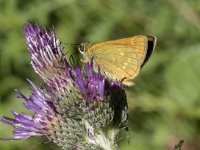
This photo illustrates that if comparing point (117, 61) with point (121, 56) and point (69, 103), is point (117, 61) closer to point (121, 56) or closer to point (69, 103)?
point (121, 56)

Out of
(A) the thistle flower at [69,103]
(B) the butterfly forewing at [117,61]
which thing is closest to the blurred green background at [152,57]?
(B) the butterfly forewing at [117,61]

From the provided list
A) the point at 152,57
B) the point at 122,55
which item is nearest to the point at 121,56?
the point at 122,55

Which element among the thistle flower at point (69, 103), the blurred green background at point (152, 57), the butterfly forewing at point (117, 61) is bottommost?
the thistle flower at point (69, 103)

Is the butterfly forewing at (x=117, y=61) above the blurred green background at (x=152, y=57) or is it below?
below

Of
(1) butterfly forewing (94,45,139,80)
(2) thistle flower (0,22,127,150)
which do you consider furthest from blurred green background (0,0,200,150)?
(2) thistle flower (0,22,127,150)

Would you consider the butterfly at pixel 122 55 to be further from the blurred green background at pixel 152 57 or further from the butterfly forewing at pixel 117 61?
the blurred green background at pixel 152 57

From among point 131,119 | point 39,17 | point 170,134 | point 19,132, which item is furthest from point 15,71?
point 19,132

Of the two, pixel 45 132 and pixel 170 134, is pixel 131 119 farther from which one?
pixel 45 132

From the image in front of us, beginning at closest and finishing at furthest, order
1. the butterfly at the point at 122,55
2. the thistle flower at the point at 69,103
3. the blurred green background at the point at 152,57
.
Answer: the thistle flower at the point at 69,103, the butterfly at the point at 122,55, the blurred green background at the point at 152,57
